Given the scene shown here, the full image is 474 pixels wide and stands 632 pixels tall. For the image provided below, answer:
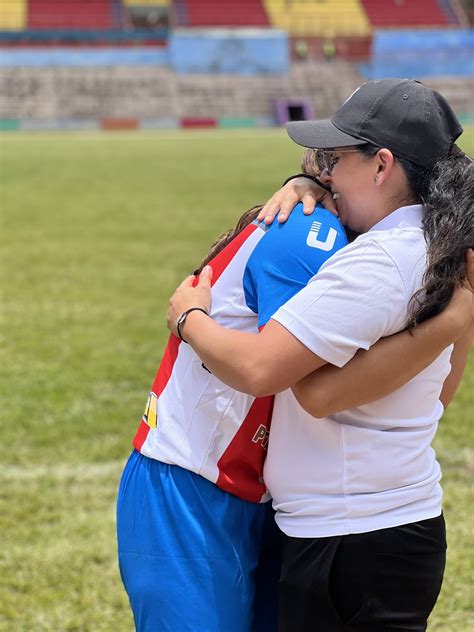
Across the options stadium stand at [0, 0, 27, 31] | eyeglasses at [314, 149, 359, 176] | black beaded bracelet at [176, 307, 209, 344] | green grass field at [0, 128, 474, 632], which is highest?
eyeglasses at [314, 149, 359, 176]

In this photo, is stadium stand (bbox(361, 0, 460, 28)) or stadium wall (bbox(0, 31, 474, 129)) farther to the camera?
stadium stand (bbox(361, 0, 460, 28))

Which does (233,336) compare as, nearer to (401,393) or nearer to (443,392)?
(401,393)

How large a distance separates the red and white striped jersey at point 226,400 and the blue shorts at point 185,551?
0.05 m

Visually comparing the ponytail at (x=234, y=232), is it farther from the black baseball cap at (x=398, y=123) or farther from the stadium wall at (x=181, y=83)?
the stadium wall at (x=181, y=83)

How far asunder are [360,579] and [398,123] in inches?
37.9

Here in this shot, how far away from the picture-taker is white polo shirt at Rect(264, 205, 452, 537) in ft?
5.63

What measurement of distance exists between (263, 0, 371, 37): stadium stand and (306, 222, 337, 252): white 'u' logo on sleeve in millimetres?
54402

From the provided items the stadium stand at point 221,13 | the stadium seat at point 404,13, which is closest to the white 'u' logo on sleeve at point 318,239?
the stadium stand at point 221,13

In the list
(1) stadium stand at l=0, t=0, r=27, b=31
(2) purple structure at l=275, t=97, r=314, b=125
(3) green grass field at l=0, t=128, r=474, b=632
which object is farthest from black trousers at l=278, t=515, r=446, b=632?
(1) stadium stand at l=0, t=0, r=27, b=31

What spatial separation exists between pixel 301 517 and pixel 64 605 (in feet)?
6.20

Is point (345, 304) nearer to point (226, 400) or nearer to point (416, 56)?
point (226, 400)

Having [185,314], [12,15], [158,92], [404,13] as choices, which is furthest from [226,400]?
[404,13]

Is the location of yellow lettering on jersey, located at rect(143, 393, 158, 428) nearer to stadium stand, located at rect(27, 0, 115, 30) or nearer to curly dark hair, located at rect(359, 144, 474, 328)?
curly dark hair, located at rect(359, 144, 474, 328)

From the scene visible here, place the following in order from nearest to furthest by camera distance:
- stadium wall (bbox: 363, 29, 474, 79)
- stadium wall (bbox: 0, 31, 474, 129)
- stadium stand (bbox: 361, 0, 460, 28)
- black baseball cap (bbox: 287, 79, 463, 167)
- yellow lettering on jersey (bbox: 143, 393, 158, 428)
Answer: black baseball cap (bbox: 287, 79, 463, 167) < yellow lettering on jersey (bbox: 143, 393, 158, 428) < stadium wall (bbox: 0, 31, 474, 129) < stadium wall (bbox: 363, 29, 474, 79) < stadium stand (bbox: 361, 0, 460, 28)
